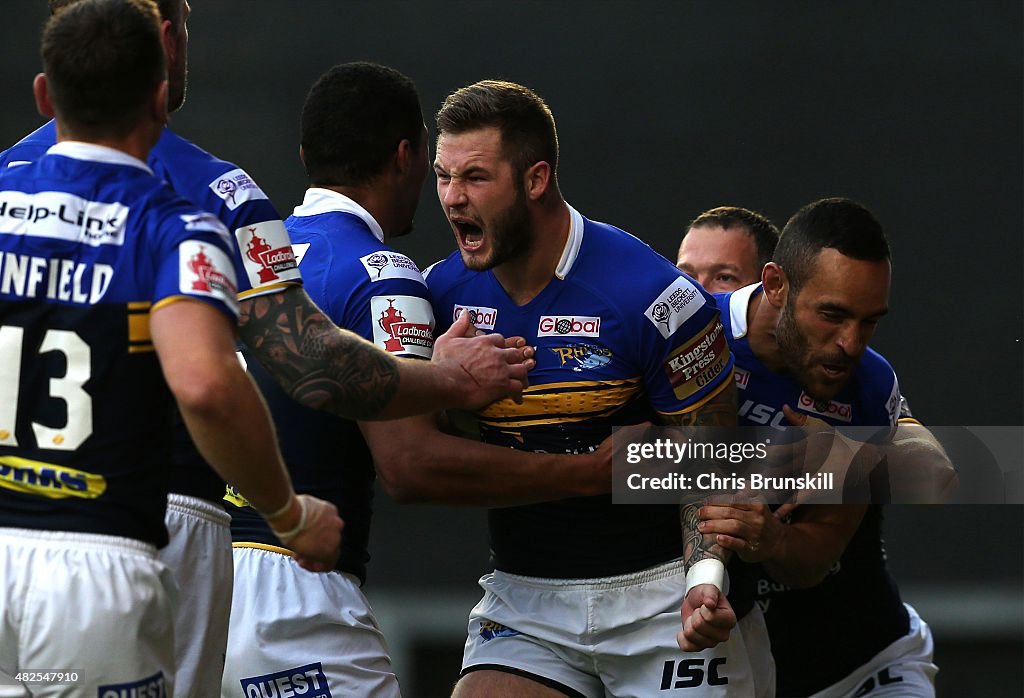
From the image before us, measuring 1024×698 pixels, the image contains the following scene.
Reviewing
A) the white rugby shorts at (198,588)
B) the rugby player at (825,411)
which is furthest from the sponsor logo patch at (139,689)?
the rugby player at (825,411)

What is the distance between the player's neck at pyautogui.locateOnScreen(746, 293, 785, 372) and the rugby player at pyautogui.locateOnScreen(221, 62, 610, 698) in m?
0.80

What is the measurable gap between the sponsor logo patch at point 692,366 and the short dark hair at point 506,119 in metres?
0.63

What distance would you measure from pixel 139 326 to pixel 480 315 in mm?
1368

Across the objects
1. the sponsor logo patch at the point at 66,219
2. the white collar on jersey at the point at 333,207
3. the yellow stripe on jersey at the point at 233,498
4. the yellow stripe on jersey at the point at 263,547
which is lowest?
the yellow stripe on jersey at the point at 263,547

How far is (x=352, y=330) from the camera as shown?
3.42 metres

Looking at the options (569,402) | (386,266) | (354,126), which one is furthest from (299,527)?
(354,126)

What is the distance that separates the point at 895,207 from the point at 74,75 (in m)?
4.96

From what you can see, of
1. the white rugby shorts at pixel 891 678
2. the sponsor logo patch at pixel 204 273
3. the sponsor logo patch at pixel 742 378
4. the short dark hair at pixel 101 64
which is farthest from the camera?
the white rugby shorts at pixel 891 678

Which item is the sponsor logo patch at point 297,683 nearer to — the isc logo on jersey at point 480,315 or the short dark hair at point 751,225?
the isc logo on jersey at point 480,315

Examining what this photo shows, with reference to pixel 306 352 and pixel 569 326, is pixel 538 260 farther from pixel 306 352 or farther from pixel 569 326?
pixel 306 352

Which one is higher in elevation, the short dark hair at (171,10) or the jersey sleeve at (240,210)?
the short dark hair at (171,10)

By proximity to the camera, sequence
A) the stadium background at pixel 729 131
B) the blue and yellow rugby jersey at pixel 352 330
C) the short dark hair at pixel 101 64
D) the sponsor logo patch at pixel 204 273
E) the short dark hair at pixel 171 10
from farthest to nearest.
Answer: the stadium background at pixel 729 131 → the blue and yellow rugby jersey at pixel 352 330 → the short dark hair at pixel 171 10 → the short dark hair at pixel 101 64 → the sponsor logo patch at pixel 204 273

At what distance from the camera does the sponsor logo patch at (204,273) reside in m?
2.45

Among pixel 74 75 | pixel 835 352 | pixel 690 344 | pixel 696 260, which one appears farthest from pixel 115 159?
pixel 696 260
